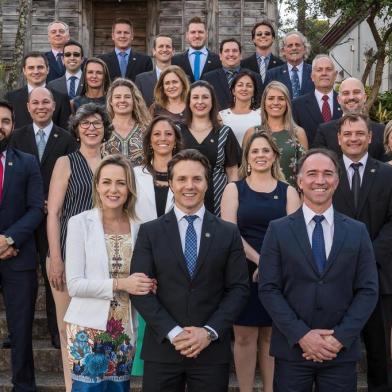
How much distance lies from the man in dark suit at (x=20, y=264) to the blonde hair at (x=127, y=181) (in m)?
0.91

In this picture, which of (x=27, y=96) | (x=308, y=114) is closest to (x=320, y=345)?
(x=308, y=114)

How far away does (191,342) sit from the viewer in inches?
165

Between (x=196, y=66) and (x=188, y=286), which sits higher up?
(x=196, y=66)

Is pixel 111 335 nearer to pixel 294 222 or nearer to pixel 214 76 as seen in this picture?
pixel 294 222

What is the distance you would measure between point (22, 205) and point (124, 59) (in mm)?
4018

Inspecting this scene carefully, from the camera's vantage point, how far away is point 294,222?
4406 millimetres

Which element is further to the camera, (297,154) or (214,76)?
(214,76)

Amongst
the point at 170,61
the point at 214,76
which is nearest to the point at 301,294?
the point at 214,76

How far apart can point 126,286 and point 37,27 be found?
1229cm

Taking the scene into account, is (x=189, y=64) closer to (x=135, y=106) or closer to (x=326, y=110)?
(x=326, y=110)

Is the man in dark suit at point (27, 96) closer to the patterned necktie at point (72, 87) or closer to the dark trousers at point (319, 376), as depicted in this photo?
the patterned necktie at point (72, 87)

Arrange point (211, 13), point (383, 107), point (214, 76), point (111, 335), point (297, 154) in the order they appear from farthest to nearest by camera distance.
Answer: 1. point (383, 107)
2. point (211, 13)
3. point (214, 76)
4. point (297, 154)
5. point (111, 335)

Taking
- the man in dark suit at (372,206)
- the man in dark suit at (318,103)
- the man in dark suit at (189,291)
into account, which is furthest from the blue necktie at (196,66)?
the man in dark suit at (189,291)

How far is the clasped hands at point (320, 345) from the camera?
412cm
